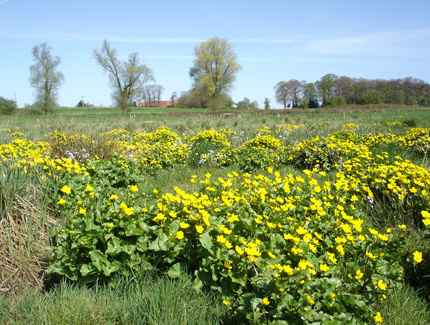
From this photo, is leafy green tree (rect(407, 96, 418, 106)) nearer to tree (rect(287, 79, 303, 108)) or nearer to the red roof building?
tree (rect(287, 79, 303, 108))

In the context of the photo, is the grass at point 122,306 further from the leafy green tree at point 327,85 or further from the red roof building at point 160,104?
the red roof building at point 160,104

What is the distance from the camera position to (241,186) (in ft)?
10.6

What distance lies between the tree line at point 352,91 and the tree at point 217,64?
22898 millimetres

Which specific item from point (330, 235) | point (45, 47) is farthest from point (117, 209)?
point (45, 47)

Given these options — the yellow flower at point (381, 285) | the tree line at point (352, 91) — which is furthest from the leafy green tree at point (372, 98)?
the yellow flower at point (381, 285)

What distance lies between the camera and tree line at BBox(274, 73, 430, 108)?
2792 inches

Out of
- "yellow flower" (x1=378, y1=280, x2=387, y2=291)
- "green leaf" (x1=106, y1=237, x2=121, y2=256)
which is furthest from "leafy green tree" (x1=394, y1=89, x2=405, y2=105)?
"green leaf" (x1=106, y1=237, x2=121, y2=256)

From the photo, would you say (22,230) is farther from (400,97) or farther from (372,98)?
(400,97)

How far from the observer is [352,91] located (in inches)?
3145

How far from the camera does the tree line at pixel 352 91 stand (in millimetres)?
70906

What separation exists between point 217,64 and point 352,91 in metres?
44.1

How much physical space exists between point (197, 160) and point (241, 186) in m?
3.20

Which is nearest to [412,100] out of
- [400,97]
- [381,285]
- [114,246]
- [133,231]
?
[400,97]

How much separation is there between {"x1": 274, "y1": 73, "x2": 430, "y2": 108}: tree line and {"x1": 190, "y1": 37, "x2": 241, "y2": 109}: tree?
22.9 m
